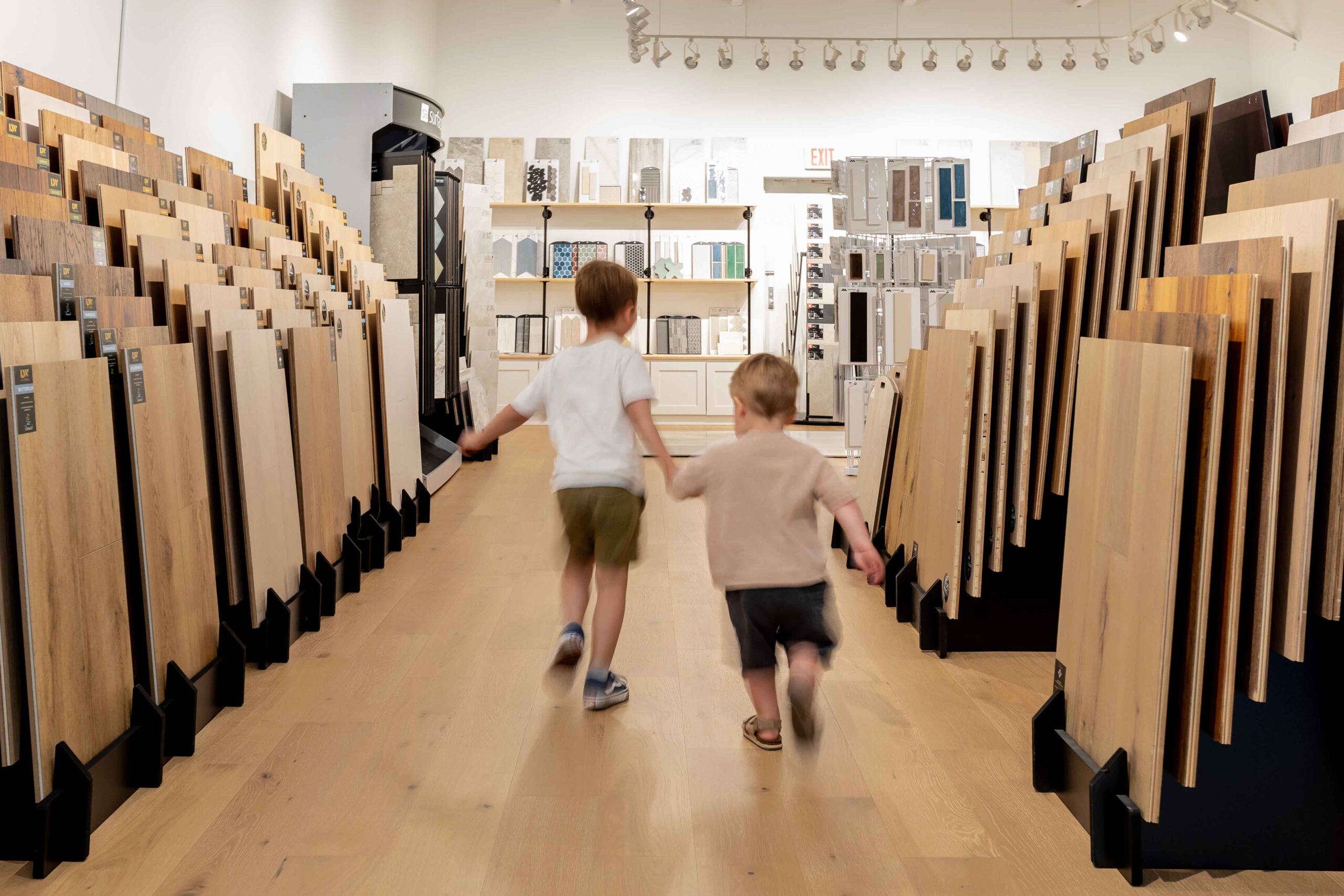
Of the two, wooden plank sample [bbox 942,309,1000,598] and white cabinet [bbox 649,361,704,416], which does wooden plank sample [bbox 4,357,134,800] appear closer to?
wooden plank sample [bbox 942,309,1000,598]

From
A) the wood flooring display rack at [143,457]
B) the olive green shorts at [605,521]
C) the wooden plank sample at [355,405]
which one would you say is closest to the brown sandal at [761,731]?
the olive green shorts at [605,521]

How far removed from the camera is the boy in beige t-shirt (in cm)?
217

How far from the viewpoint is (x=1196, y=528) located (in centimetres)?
172

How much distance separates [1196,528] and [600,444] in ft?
4.36

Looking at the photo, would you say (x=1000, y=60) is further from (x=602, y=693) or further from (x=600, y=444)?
(x=602, y=693)

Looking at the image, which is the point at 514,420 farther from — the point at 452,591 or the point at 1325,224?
the point at 1325,224

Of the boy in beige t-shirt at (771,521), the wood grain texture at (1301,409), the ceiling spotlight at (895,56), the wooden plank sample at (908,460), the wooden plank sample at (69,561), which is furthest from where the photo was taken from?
the ceiling spotlight at (895,56)

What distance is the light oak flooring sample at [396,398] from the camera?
177 inches

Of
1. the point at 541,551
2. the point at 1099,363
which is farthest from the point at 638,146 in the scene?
the point at 1099,363

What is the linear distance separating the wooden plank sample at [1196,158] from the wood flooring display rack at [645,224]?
23.8ft

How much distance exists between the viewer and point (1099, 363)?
208 cm

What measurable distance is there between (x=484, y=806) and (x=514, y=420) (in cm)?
99

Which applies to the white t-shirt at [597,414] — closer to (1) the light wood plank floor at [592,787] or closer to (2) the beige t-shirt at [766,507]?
(2) the beige t-shirt at [766,507]

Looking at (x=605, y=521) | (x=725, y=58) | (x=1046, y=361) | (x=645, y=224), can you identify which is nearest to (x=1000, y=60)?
(x=725, y=58)
